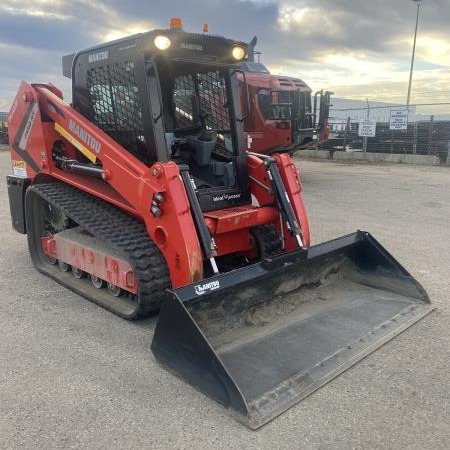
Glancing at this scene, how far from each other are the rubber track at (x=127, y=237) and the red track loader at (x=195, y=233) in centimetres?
1

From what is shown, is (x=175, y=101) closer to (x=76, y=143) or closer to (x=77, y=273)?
(x=76, y=143)

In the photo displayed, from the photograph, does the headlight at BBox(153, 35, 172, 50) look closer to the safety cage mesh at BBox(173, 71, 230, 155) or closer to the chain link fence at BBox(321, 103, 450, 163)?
the safety cage mesh at BBox(173, 71, 230, 155)

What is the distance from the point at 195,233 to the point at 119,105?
5.12 feet

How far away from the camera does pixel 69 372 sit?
11.5 ft

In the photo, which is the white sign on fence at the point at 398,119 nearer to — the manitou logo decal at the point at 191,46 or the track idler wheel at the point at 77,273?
the manitou logo decal at the point at 191,46

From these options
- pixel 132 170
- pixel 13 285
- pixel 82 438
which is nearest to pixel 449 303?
pixel 132 170

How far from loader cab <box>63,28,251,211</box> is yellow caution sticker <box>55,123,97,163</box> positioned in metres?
0.27

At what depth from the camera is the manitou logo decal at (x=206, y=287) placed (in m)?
3.40

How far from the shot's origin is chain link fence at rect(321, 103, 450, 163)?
1780 cm

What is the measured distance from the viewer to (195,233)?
12.9ft

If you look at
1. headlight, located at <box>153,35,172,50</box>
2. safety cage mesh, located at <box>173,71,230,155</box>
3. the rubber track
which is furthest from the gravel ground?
headlight, located at <box>153,35,172,50</box>

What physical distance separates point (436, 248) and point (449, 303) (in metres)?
2.17

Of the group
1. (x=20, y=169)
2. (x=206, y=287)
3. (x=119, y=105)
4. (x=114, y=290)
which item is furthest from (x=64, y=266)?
(x=206, y=287)

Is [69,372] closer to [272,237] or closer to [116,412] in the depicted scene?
[116,412]
